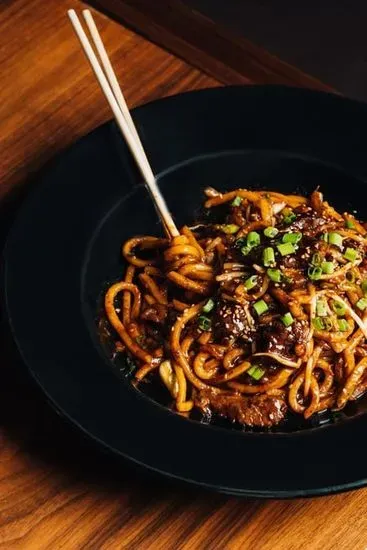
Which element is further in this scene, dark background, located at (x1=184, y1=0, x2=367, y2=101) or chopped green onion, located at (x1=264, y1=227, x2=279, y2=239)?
dark background, located at (x1=184, y1=0, x2=367, y2=101)

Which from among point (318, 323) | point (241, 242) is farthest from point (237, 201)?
point (318, 323)

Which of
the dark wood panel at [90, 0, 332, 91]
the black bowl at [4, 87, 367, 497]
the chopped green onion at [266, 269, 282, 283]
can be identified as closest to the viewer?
the black bowl at [4, 87, 367, 497]

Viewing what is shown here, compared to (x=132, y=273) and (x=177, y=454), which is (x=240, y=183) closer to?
(x=132, y=273)

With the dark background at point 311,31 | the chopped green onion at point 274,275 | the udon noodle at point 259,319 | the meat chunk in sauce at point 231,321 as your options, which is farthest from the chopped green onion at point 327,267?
the dark background at point 311,31

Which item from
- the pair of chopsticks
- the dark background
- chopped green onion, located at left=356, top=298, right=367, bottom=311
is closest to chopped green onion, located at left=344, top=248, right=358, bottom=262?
chopped green onion, located at left=356, top=298, right=367, bottom=311

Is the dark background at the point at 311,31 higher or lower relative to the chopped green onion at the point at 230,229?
higher

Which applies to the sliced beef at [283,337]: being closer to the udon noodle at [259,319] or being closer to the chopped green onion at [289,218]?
the udon noodle at [259,319]

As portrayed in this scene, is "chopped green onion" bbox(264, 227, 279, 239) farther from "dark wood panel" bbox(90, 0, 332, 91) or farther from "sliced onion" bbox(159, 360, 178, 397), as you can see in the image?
"dark wood panel" bbox(90, 0, 332, 91)
